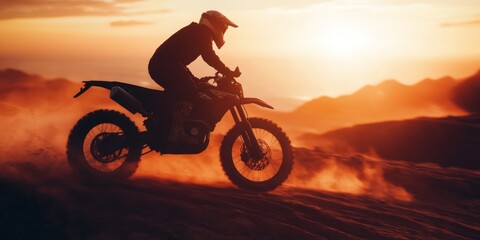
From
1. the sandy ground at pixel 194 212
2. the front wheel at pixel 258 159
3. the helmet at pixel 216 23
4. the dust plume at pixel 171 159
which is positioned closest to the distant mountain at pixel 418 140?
the dust plume at pixel 171 159

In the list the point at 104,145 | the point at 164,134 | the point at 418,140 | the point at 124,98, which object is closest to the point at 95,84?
the point at 124,98

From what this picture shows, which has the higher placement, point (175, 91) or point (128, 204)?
point (175, 91)

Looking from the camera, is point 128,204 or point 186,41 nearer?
point 128,204

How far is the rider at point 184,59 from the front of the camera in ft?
23.7

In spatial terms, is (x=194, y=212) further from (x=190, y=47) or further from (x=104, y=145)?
(x=190, y=47)

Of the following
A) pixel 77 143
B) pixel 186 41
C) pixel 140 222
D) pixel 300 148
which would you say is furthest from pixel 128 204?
pixel 300 148

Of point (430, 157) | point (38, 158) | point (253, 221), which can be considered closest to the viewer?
point (253, 221)

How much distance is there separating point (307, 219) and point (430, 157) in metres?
13.8

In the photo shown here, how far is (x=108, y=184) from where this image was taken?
727cm

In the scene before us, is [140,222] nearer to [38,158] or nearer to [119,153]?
[119,153]

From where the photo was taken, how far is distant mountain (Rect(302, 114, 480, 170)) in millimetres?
18750

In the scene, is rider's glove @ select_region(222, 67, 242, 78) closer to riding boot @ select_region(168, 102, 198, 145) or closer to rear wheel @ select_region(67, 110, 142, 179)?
riding boot @ select_region(168, 102, 198, 145)

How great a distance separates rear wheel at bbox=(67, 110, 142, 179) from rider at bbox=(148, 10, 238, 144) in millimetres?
738

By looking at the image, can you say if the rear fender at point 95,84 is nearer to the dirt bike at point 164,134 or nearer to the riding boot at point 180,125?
the dirt bike at point 164,134
